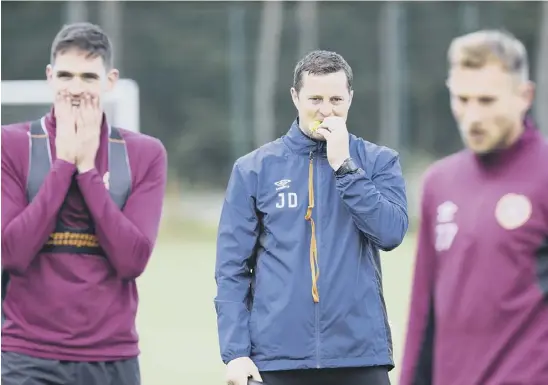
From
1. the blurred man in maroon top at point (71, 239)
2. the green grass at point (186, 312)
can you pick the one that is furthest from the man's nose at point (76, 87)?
the green grass at point (186, 312)

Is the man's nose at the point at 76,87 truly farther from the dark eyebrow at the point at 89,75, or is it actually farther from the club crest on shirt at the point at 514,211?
the club crest on shirt at the point at 514,211

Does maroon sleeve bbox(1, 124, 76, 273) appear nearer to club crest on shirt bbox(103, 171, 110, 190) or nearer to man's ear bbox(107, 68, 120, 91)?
club crest on shirt bbox(103, 171, 110, 190)

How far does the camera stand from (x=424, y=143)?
82.1 feet

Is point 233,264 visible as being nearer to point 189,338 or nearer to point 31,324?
point 31,324

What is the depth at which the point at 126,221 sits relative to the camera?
164 inches

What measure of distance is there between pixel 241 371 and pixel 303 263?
1.24ft

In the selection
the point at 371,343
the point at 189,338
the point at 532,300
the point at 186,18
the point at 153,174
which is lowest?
the point at 189,338

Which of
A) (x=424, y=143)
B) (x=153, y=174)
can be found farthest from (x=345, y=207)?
(x=424, y=143)

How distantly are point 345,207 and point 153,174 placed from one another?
681 mm

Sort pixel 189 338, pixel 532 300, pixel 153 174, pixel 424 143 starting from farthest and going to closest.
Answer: pixel 424 143 < pixel 189 338 < pixel 153 174 < pixel 532 300

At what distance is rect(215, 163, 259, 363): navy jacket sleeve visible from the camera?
4102 millimetres

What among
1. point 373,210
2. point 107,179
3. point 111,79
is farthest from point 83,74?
point 373,210

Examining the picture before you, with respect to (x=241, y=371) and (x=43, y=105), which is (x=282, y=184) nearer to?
(x=241, y=371)

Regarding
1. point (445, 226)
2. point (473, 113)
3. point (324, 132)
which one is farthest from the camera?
point (324, 132)
